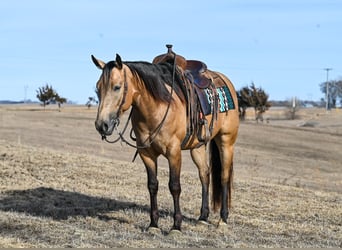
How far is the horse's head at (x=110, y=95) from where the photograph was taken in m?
7.46

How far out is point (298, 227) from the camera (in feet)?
29.2

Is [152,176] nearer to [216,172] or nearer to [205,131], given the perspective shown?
[205,131]

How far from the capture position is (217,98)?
9.37m

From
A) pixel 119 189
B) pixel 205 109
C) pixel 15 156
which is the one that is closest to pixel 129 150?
pixel 15 156

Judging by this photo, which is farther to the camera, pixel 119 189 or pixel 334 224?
pixel 119 189

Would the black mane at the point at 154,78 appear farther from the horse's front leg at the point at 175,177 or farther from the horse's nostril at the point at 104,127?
Answer: the horse's nostril at the point at 104,127

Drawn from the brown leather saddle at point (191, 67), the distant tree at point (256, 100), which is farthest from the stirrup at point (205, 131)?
the distant tree at point (256, 100)

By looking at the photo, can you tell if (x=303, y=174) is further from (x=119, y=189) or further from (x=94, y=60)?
(x=94, y=60)

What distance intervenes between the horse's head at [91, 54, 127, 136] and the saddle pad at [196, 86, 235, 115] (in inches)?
60.5

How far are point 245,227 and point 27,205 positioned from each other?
3.60m

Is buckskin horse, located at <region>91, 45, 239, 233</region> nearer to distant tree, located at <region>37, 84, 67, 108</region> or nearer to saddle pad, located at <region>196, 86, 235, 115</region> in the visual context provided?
saddle pad, located at <region>196, 86, 235, 115</region>

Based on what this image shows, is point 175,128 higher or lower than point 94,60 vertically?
lower

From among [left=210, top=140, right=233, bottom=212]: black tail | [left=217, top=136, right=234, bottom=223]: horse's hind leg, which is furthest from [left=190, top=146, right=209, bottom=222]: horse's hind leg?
[left=217, top=136, right=234, bottom=223]: horse's hind leg

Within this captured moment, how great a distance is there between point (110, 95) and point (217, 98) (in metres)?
2.25
